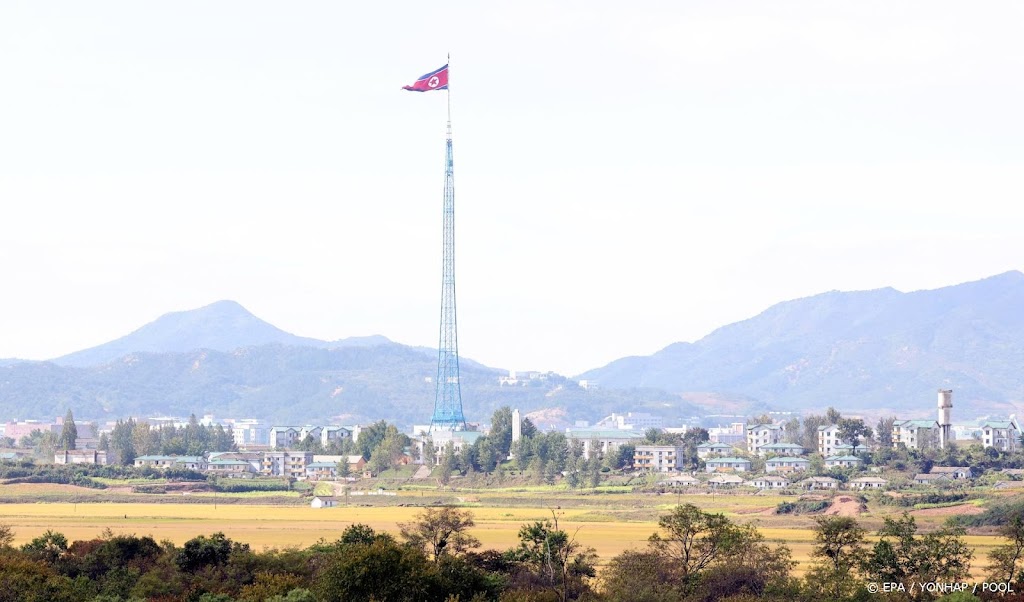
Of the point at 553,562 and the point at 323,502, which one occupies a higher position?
the point at 323,502

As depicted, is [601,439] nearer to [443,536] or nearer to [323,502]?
[323,502]

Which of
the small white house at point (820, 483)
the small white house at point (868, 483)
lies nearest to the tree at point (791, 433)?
the small white house at point (820, 483)

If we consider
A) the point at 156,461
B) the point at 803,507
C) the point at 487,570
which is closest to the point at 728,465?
the point at 803,507

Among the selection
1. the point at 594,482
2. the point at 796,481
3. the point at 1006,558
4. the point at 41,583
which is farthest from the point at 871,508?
the point at 41,583

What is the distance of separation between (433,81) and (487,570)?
7919 centimetres

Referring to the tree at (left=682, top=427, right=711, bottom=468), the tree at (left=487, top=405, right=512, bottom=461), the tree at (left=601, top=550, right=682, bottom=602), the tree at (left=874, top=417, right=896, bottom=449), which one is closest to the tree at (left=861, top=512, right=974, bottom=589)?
the tree at (left=601, top=550, right=682, bottom=602)

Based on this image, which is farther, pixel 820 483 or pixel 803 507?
pixel 820 483

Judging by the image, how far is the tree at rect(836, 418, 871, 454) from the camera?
142000mm

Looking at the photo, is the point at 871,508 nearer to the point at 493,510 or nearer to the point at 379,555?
the point at 493,510

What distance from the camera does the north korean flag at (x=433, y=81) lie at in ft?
417

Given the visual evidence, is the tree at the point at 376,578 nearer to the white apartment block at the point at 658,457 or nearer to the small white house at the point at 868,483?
the small white house at the point at 868,483

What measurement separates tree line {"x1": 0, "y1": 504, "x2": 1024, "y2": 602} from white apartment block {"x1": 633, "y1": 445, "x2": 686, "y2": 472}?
3165 inches

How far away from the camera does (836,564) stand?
53062 mm

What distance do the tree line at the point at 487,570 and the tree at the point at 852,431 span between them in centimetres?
8521
